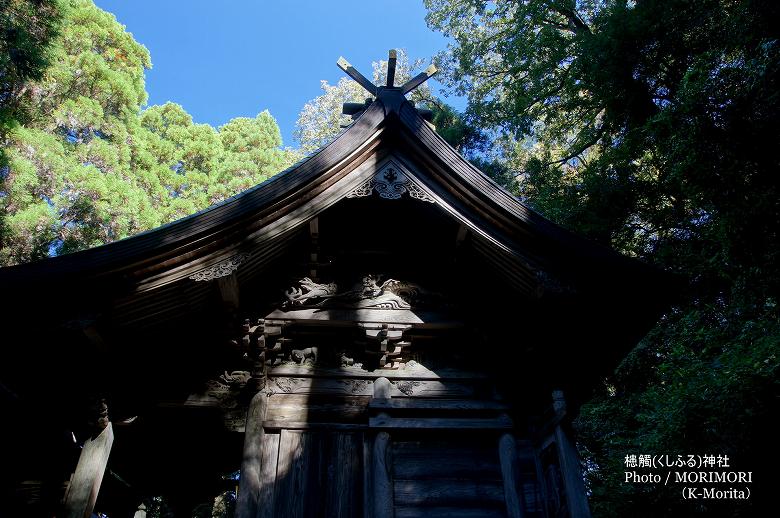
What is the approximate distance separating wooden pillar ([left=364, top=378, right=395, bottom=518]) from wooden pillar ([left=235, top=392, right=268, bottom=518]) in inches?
37.0

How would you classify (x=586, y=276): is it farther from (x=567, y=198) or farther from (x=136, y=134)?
Result: (x=136, y=134)

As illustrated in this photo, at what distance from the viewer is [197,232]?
436 centimetres

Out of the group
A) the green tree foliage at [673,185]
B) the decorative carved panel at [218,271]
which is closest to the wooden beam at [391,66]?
the decorative carved panel at [218,271]

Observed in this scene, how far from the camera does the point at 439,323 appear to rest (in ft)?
17.0

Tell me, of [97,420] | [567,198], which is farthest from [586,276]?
[567,198]

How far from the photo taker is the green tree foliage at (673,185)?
8.55 metres

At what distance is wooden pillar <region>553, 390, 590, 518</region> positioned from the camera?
13.4ft

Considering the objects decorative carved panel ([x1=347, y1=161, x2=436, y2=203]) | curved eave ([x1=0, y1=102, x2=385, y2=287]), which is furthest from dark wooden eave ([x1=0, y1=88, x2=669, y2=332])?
decorative carved panel ([x1=347, y1=161, x2=436, y2=203])

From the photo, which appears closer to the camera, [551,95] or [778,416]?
[778,416]

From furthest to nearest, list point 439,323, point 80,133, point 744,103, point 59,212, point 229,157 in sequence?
point 229,157 → point 80,133 → point 59,212 → point 744,103 → point 439,323

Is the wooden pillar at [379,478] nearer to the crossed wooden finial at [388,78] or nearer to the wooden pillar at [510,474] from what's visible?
the wooden pillar at [510,474]

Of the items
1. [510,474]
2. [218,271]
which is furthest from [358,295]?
[510,474]

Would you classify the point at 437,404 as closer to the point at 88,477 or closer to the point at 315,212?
the point at 315,212

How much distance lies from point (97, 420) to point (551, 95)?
18.0m
